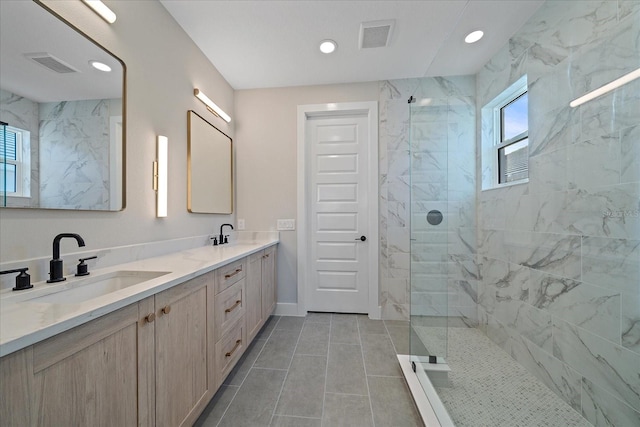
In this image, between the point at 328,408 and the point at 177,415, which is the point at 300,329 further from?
the point at 177,415

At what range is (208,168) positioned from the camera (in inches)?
90.8

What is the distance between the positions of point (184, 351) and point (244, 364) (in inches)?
35.9

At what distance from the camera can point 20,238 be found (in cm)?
96

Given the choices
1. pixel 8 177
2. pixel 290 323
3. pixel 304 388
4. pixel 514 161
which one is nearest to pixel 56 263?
pixel 8 177

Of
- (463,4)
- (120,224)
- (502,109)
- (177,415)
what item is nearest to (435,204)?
(502,109)

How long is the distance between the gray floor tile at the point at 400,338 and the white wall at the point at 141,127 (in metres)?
2.13

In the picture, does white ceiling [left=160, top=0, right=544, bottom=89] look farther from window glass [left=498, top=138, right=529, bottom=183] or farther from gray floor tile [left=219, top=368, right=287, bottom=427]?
gray floor tile [left=219, top=368, right=287, bottom=427]

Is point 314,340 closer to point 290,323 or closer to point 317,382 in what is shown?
point 290,323

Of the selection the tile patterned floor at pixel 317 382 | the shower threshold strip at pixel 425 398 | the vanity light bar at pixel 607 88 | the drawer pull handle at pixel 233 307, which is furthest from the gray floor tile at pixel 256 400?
the vanity light bar at pixel 607 88

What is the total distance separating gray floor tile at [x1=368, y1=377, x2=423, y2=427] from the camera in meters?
1.37

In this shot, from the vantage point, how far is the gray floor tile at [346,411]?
1.36 meters

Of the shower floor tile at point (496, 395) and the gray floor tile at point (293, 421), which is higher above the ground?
the shower floor tile at point (496, 395)

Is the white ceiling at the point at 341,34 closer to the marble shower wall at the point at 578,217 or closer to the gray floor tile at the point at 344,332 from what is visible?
the marble shower wall at the point at 578,217

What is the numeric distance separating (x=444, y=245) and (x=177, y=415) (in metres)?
2.06
